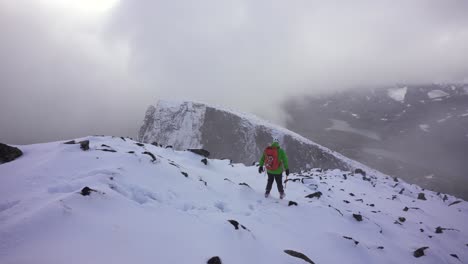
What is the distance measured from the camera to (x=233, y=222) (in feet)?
28.9

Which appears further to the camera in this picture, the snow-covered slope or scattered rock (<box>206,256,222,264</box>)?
scattered rock (<box>206,256,222,264</box>)

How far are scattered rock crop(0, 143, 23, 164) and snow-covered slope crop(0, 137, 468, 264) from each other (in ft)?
1.40

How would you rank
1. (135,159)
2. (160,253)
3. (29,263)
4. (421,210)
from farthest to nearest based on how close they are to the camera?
(421,210) < (135,159) < (160,253) < (29,263)

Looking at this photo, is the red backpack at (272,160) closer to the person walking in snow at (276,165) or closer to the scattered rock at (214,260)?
the person walking in snow at (276,165)

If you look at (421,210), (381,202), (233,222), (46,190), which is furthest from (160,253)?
(421,210)

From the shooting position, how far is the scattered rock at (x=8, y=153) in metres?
11.6

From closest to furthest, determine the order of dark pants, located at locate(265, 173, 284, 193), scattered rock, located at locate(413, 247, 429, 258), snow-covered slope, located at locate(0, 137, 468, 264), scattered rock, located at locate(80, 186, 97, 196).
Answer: snow-covered slope, located at locate(0, 137, 468, 264) < scattered rock, located at locate(80, 186, 97, 196) < scattered rock, located at locate(413, 247, 429, 258) < dark pants, located at locate(265, 173, 284, 193)

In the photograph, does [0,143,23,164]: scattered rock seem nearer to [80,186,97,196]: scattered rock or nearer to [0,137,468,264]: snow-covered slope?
[0,137,468,264]: snow-covered slope

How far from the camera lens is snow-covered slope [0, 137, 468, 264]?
6250 mm

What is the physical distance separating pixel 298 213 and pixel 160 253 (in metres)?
8.04

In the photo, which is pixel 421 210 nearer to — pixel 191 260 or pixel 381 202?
pixel 381 202

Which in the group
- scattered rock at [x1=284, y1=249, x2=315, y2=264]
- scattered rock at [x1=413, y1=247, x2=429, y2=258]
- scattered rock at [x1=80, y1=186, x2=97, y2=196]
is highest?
scattered rock at [x1=80, y1=186, x2=97, y2=196]

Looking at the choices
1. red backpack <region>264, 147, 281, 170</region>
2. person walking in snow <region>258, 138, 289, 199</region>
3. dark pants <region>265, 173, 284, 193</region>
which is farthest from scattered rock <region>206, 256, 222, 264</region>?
red backpack <region>264, 147, 281, 170</region>

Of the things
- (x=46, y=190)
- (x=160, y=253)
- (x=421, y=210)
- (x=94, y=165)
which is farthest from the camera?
(x=421, y=210)
